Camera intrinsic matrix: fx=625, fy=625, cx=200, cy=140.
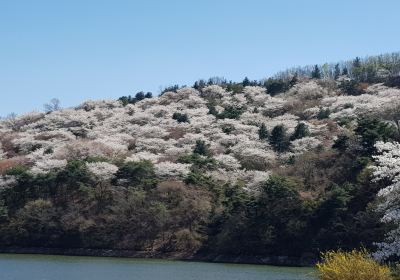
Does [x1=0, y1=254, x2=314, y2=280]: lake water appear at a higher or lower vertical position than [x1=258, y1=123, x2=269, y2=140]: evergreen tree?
lower

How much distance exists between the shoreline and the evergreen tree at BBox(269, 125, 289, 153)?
18.2 metres

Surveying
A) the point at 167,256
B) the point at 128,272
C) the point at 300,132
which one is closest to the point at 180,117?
the point at 300,132

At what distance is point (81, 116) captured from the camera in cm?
7775

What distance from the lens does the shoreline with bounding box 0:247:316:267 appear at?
3603 cm

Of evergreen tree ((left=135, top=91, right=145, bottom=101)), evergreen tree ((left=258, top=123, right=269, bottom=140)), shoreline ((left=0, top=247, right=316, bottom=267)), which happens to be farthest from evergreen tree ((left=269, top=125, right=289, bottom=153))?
evergreen tree ((left=135, top=91, right=145, bottom=101))

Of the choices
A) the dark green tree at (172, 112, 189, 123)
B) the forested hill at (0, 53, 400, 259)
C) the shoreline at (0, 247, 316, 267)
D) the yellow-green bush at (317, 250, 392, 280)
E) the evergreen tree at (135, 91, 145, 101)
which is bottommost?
the shoreline at (0, 247, 316, 267)

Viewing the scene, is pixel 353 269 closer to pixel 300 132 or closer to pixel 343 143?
pixel 343 143

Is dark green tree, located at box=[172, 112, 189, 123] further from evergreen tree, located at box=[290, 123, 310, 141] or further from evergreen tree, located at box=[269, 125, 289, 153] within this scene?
evergreen tree, located at box=[290, 123, 310, 141]

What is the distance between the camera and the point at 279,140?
56.3 m

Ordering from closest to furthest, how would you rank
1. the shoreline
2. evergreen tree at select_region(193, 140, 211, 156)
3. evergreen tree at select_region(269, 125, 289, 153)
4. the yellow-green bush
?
the yellow-green bush → the shoreline → evergreen tree at select_region(193, 140, 211, 156) → evergreen tree at select_region(269, 125, 289, 153)

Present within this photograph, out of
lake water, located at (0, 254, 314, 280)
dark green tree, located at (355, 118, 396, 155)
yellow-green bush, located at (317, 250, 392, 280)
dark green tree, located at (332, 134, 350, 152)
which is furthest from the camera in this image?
dark green tree, located at (332, 134, 350, 152)

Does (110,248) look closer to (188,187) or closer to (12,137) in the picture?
(188,187)

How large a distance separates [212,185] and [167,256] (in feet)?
19.6

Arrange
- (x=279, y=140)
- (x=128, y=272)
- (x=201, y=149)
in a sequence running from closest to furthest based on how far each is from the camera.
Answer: (x=128, y=272)
(x=201, y=149)
(x=279, y=140)
